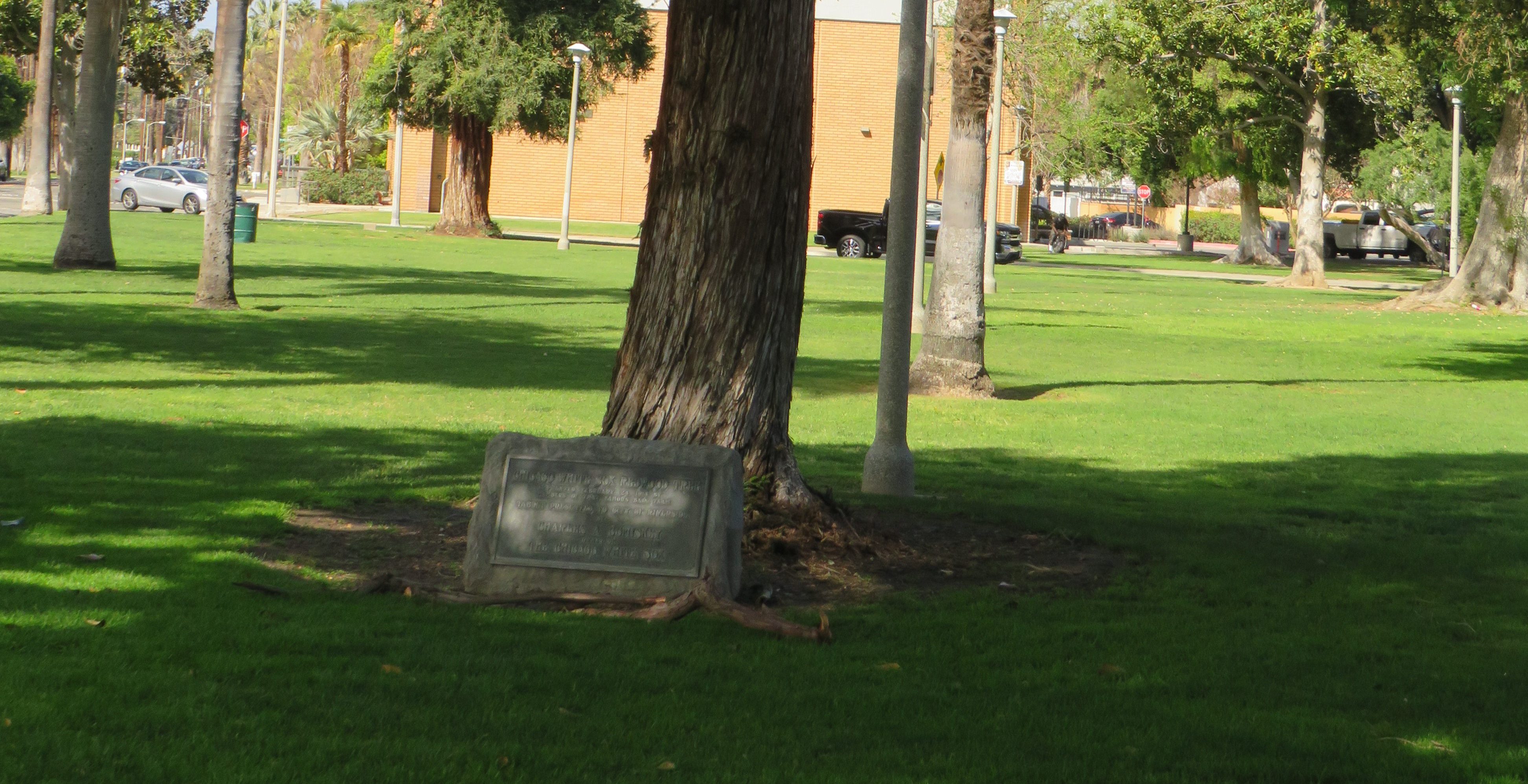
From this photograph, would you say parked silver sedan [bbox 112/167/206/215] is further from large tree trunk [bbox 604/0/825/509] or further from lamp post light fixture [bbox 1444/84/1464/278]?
large tree trunk [bbox 604/0/825/509]

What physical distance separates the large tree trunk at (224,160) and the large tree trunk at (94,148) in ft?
15.2

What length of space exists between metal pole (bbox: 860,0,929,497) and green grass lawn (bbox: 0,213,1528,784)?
28cm

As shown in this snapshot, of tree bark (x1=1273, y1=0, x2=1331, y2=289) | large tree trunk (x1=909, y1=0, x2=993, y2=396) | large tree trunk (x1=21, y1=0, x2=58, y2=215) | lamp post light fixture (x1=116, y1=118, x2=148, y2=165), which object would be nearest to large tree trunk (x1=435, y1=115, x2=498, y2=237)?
large tree trunk (x1=21, y1=0, x2=58, y2=215)

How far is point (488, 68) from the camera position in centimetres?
4222

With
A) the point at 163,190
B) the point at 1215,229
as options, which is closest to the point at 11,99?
the point at 163,190

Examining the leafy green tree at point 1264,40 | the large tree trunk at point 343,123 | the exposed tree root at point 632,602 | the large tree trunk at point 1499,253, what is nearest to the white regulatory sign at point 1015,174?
the leafy green tree at point 1264,40

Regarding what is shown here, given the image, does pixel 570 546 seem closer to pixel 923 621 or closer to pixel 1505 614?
pixel 923 621

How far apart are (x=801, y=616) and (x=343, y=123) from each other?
8011 cm

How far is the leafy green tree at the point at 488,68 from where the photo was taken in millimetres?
42562

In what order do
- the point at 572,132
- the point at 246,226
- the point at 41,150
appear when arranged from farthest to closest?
the point at 41,150, the point at 572,132, the point at 246,226

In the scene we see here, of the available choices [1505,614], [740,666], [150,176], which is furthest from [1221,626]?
[150,176]

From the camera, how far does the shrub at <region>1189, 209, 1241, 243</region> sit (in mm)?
79000

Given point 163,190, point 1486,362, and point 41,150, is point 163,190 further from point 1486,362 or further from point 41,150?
point 1486,362

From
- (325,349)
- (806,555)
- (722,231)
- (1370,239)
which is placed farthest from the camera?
(1370,239)
